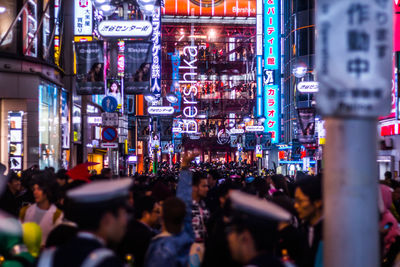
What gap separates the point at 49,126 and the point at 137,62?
19.0 ft

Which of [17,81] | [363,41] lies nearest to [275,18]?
[17,81]

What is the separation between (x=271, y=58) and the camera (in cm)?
5444

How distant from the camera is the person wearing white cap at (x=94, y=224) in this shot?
319 centimetres

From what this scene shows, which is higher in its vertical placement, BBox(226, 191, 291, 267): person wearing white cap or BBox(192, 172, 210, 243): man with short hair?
BBox(226, 191, 291, 267): person wearing white cap

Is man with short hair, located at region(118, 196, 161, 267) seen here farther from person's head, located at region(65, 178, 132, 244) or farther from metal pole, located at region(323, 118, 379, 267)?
metal pole, located at region(323, 118, 379, 267)

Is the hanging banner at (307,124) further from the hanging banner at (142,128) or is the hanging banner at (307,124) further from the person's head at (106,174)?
the hanging banner at (142,128)

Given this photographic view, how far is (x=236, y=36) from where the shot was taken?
88.2 meters

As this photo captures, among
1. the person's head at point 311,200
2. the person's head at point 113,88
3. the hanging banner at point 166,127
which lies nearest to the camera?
the person's head at point 311,200

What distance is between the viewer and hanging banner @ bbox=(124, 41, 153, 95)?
19.8 m

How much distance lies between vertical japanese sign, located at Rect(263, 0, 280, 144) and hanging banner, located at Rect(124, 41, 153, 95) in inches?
1387

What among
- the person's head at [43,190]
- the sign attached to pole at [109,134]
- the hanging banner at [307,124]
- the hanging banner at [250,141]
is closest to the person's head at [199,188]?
the person's head at [43,190]

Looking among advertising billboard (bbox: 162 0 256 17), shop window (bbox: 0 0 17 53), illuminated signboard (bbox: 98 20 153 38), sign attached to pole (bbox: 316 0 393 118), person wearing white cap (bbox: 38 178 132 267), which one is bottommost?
person wearing white cap (bbox: 38 178 132 267)

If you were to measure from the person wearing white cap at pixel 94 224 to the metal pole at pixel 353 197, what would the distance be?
139 cm

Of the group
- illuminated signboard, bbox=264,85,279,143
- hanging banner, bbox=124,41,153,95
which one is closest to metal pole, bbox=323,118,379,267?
hanging banner, bbox=124,41,153,95
